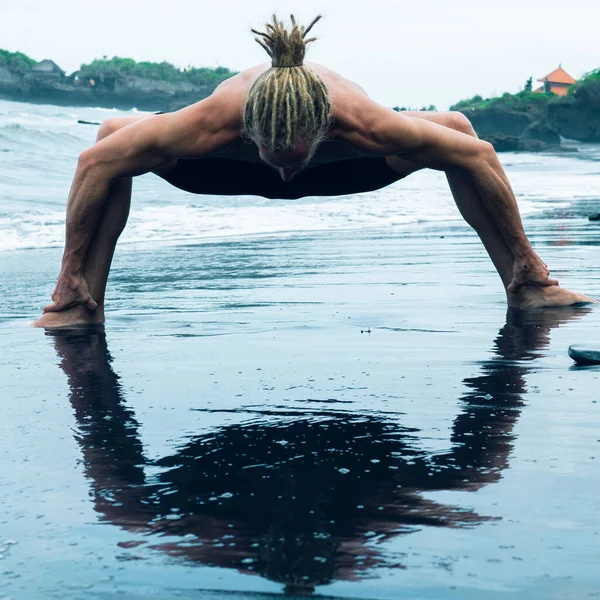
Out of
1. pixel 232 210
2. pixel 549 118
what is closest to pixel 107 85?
pixel 549 118

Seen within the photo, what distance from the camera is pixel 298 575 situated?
1.62 m

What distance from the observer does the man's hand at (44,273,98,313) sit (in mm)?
4328

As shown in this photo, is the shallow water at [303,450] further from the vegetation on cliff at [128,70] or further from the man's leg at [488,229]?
the vegetation on cliff at [128,70]

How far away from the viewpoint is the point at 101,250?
174 inches

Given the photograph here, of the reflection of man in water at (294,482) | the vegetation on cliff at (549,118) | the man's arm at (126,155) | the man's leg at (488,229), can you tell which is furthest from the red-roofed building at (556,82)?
the reflection of man in water at (294,482)

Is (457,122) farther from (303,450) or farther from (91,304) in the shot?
(303,450)

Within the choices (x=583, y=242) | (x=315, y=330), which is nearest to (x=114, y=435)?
(x=315, y=330)

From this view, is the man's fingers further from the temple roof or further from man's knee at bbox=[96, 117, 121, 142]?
the temple roof

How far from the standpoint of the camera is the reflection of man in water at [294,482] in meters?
1.73

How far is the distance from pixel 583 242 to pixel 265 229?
354 centimetres

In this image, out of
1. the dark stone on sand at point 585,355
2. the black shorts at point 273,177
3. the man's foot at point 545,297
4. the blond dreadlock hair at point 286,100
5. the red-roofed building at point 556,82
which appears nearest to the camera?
the dark stone on sand at point 585,355

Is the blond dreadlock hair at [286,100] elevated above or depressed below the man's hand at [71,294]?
above

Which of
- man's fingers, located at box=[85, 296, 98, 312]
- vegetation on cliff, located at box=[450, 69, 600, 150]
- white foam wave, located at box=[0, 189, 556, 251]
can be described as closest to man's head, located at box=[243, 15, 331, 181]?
man's fingers, located at box=[85, 296, 98, 312]

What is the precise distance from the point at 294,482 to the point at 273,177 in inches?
95.5
